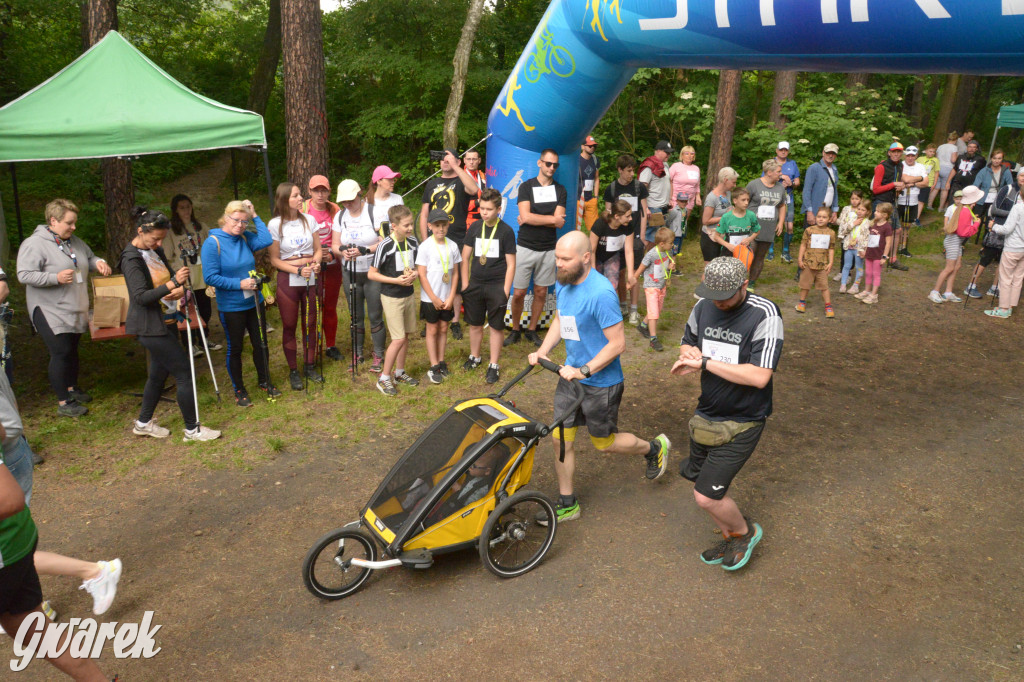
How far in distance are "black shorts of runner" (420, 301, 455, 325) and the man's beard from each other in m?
2.51

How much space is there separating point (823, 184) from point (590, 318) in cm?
760

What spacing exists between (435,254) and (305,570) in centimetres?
333

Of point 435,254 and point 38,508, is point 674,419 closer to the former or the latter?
point 435,254

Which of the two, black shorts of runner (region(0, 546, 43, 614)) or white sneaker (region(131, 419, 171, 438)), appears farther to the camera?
white sneaker (region(131, 419, 171, 438))

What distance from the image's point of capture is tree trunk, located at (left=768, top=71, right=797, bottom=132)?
13.7 meters

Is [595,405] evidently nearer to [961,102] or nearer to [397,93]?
[397,93]

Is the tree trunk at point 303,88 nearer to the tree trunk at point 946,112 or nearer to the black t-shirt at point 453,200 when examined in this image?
the black t-shirt at point 453,200

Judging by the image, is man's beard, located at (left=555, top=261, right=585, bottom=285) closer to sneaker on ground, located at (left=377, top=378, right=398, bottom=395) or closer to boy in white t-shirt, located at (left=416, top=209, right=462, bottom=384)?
boy in white t-shirt, located at (left=416, top=209, right=462, bottom=384)

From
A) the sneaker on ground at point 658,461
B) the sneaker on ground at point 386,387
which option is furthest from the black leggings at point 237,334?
the sneaker on ground at point 658,461

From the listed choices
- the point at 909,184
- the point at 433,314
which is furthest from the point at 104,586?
the point at 909,184

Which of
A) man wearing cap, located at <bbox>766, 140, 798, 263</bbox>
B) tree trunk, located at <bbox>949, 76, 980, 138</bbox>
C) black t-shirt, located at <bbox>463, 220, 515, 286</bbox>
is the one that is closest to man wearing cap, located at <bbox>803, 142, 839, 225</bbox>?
man wearing cap, located at <bbox>766, 140, 798, 263</bbox>

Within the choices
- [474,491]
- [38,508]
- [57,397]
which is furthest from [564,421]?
[57,397]

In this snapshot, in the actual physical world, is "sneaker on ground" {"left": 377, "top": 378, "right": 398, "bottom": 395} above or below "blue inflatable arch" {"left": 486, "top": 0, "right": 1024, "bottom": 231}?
below

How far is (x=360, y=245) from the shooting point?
691cm
